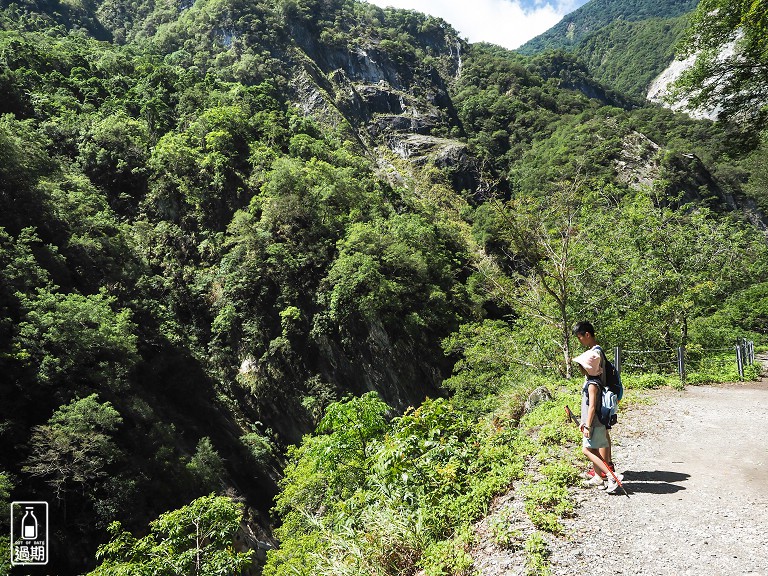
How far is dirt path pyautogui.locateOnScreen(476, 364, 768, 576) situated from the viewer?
3.33m

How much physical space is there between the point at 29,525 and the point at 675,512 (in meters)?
18.2

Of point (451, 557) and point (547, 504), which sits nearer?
point (451, 557)

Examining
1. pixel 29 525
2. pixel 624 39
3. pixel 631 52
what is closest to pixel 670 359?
pixel 29 525

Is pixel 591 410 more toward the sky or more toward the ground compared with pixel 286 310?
more toward the ground

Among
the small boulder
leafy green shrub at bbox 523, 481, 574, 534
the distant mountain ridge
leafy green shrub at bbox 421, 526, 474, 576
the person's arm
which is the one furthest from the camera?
the distant mountain ridge

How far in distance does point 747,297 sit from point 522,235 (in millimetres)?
21758

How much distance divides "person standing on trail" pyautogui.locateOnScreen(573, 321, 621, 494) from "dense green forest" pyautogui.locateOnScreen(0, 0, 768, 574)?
Answer: 0.47 meters

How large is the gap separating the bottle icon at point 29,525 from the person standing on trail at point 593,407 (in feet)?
54.3

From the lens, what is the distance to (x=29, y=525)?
14117 millimetres

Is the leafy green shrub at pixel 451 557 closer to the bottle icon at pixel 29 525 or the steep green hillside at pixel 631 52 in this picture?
the bottle icon at pixel 29 525

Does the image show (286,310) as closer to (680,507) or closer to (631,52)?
(680,507)

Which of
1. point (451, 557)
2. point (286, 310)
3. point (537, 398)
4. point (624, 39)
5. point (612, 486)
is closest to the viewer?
point (451, 557)

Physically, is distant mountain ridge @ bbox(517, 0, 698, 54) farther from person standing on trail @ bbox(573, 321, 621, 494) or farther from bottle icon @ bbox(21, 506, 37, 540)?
bottle icon @ bbox(21, 506, 37, 540)

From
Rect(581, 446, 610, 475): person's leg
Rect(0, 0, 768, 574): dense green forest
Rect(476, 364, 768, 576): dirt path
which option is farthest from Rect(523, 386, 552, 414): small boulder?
Rect(581, 446, 610, 475): person's leg
